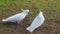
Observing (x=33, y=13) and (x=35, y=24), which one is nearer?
(x=35, y=24)

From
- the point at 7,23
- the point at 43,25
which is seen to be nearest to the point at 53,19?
the point at 43,25

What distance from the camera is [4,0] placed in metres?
6.49

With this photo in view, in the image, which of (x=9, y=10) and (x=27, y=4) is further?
(x=27, y=4)

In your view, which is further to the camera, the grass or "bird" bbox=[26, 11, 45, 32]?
the grass

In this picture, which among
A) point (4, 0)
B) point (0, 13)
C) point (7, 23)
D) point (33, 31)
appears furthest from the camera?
point (4, 0)

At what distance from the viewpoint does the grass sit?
4.84m

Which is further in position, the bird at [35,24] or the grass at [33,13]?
the grass at [33,13]

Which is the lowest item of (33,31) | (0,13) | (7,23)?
(33,31)

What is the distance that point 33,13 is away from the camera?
5.70 m

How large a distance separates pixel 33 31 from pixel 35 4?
1.71 m

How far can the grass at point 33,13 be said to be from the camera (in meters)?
4.84

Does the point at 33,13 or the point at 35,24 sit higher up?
the point at 33,13

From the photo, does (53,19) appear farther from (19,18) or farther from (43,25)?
(19,18)

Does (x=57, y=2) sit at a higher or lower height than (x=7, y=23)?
higher
